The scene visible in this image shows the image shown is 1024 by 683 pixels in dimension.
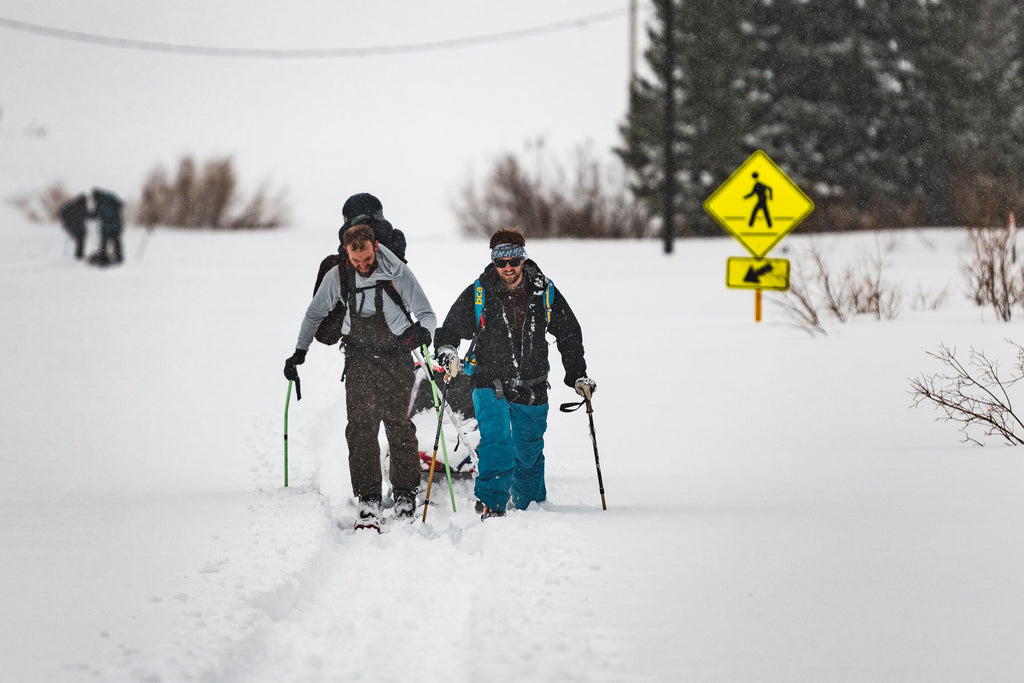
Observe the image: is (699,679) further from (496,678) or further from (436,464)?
(436,464)

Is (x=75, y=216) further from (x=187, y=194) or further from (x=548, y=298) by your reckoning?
(x=548, y=298)

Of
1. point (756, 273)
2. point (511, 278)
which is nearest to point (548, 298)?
point (511, 278)

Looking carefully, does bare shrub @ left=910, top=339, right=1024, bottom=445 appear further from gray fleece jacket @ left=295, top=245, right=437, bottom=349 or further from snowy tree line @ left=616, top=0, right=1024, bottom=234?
snowy tree line @ left=616, top=0, right=1024, bottom=234

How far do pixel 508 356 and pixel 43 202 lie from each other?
36.6 m

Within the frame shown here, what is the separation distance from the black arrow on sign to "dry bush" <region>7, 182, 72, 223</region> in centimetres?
3115


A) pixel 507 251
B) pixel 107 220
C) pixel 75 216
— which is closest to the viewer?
pixel 507 251

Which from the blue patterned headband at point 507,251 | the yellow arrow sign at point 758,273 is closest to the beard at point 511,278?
the blue patterned headband at point 507,251

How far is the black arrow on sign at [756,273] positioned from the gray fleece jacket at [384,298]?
7351 millimetres

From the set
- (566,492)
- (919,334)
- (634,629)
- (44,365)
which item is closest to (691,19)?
(919,334)

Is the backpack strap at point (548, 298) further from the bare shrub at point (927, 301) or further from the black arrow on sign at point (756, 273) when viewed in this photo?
the bare shrub at point (927, 301)

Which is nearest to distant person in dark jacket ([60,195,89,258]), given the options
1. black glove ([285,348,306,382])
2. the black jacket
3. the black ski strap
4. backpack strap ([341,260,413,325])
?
black glove ([285,348,306,382])

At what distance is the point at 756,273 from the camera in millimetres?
11727

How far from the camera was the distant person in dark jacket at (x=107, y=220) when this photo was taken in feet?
73.7

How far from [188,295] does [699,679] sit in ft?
59.0
